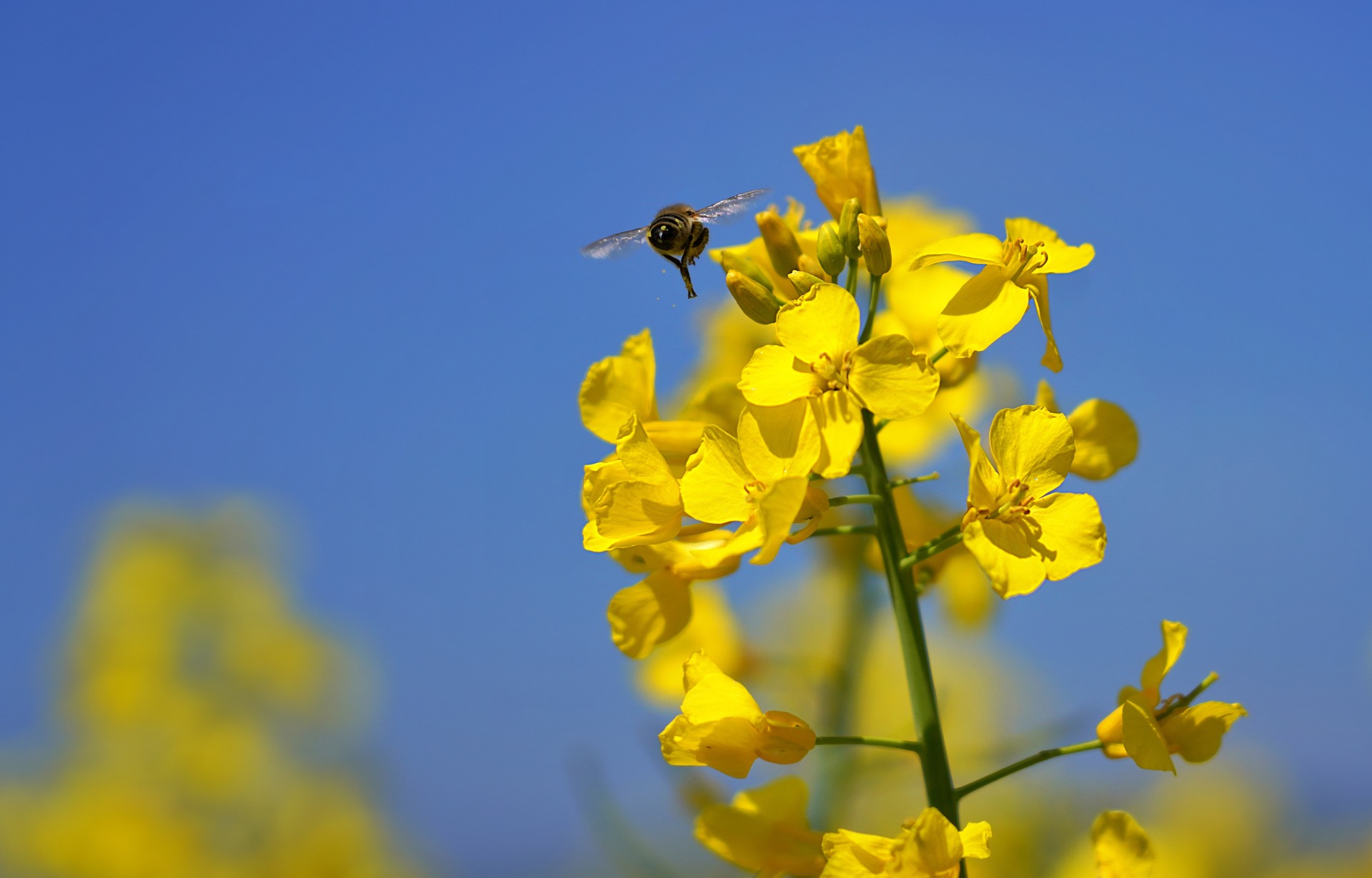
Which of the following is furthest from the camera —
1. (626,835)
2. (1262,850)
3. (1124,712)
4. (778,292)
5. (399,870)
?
(1262,850)

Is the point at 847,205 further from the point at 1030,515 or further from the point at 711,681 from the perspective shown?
the point at 711,681

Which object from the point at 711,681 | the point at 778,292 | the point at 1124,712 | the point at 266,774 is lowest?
the point at 1124,712

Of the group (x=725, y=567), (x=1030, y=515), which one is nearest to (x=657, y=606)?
(x=725, y=567)

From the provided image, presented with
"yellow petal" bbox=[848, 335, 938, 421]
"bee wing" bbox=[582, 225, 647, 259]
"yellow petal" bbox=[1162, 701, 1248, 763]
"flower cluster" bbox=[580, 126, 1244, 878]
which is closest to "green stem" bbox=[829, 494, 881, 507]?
"flower cluster" bbox=[580, 126, 1244, 878]

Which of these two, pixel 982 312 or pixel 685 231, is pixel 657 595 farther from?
pixel 685 231

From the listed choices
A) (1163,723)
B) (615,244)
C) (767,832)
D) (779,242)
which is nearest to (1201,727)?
(1163,723)

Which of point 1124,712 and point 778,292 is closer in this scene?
point 1124,712

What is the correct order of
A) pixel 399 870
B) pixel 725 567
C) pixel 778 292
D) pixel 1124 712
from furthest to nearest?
pixel 399 870 → pixel 778 292 → pixel 725 567 → pixel 1124 712

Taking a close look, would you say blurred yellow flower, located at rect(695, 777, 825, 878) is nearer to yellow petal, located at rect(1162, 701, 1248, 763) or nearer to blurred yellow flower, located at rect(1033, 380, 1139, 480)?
yellow petal, located at rect(1162, 701, 1248, 763)
